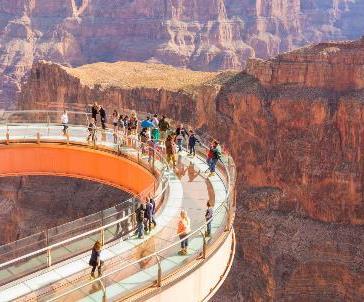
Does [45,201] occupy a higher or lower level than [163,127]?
lower

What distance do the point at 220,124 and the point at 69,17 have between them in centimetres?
9527

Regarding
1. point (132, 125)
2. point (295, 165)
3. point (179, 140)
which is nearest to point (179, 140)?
point (179, 140)

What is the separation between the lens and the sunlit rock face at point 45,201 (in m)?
67.2

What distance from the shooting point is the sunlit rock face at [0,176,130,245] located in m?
67.2

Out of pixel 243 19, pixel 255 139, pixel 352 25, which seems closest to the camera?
pixel 255 139

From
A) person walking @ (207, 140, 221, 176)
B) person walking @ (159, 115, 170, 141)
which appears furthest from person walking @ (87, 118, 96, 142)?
person walking @ (207, 140, 221, 176)

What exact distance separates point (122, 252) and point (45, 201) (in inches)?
2176

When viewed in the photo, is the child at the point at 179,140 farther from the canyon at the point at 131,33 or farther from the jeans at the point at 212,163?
the canyon at the point at 131,33

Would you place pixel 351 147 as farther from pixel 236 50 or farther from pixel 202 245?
pixel 236 50

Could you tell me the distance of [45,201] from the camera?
70.8m

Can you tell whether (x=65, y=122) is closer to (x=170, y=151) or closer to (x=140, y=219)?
(x=170, y=151)

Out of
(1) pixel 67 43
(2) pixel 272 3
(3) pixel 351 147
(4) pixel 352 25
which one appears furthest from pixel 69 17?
(3) pixel 351 147

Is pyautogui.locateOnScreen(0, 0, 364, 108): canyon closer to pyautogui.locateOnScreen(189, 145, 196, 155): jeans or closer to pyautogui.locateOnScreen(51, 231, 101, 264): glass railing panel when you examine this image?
pyautogui.locateOnScreen(189, 145, 196, 155): jeans

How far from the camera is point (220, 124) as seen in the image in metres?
64.1
